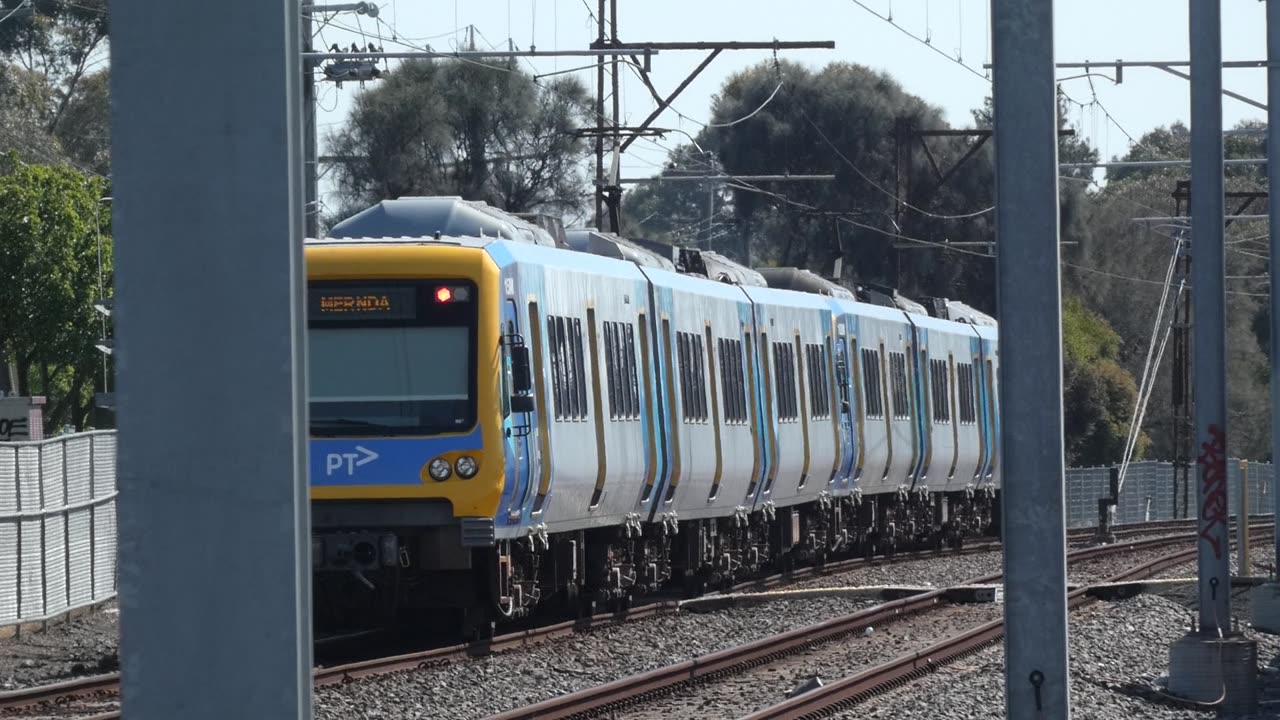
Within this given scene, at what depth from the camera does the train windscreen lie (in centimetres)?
1434

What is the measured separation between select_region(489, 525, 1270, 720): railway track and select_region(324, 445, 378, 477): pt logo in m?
2.53

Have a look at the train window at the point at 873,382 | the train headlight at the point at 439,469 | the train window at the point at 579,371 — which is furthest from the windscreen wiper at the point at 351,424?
the train window at the point at 873,382

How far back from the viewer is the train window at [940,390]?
31953mm

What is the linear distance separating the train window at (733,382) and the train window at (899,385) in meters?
7.96

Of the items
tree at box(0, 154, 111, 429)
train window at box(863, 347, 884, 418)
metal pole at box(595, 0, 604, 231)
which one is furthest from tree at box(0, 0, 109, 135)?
train window at box(863, 347, 884, 418)

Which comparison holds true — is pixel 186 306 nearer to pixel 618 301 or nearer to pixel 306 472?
pixel 306 472

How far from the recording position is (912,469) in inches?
1210

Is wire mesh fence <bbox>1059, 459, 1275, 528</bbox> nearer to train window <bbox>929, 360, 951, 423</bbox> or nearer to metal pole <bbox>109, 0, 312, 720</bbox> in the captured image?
train window <bbox>929, 360, 951, 423</bbox>

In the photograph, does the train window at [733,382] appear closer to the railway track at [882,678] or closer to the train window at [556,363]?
the railway track at [882,678]

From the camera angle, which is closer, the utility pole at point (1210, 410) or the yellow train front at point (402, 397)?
the utility pole at point (1210, 410)

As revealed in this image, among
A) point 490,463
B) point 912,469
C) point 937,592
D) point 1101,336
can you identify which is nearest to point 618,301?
point 490,463

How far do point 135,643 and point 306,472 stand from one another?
31cm

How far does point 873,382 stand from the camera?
93.2 ft

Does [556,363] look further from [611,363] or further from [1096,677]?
[1096,677]
